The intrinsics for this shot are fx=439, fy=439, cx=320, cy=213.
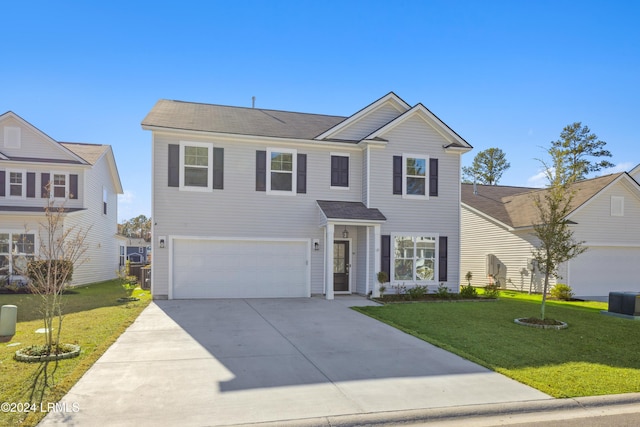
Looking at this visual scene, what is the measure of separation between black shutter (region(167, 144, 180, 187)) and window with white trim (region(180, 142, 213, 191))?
12 cm

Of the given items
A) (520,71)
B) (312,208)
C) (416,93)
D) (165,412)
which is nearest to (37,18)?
(312,208)

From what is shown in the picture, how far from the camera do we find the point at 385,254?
16.5 meters

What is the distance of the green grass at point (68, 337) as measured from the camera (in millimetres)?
5609

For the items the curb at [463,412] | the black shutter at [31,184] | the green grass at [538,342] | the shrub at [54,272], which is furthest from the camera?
the black shutter at [31,184]

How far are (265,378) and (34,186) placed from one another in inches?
729

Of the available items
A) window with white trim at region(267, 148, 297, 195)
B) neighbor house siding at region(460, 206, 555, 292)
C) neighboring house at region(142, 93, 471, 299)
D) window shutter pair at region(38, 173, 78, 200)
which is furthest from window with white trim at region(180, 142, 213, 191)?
neighbor house siding at region(460, 206, 555, 292)

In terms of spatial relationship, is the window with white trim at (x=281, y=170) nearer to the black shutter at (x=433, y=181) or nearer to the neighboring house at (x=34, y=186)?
the black shutter at (x=433, y=181)

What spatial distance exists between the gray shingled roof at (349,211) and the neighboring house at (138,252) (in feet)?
97.9

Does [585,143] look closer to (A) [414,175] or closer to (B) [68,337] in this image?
(A) [414,175]

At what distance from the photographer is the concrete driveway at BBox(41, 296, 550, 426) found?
17.3ft

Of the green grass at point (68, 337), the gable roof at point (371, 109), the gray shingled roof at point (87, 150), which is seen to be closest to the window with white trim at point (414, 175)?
the gable roof at point (371, 109)

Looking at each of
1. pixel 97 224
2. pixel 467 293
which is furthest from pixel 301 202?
pixel 97 224

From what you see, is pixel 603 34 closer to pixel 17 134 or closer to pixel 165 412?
pixel 165 412

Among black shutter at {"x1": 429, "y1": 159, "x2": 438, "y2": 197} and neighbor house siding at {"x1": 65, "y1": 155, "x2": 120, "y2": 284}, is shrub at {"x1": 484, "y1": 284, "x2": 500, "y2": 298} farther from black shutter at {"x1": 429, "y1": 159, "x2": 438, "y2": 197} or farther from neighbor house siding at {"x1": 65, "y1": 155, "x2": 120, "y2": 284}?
neighbor house siding at {"x1": 65, "y1": 155, "x2": 120, "y2": 284}
